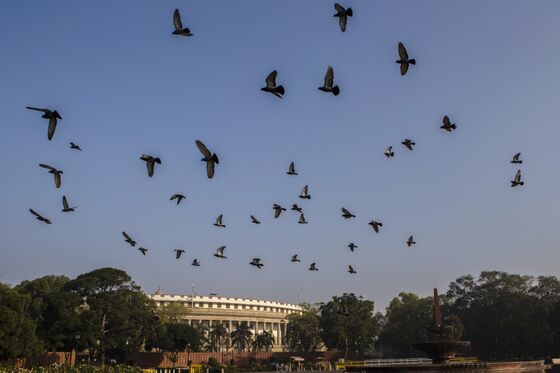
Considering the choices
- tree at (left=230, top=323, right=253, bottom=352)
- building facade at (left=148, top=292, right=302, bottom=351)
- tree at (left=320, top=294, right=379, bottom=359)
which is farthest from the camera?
building facade at (left=148, top=292, right=302, bottom=351)

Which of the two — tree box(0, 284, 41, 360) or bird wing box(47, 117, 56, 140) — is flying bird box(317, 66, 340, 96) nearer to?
bird wing box(47, 117, 56, 140)

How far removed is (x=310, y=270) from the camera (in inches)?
→ 1162

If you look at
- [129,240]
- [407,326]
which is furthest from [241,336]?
[129,240]

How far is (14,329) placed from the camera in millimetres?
47219

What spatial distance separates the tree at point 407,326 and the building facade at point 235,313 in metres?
26.7

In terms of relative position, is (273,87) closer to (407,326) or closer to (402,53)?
(402,53)

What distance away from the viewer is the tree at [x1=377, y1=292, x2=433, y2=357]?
103 meters

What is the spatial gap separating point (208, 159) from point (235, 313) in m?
131

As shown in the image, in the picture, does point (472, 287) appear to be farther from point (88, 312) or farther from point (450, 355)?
point (88, 312)

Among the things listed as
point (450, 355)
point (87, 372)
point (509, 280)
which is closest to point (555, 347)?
point (509, 280)

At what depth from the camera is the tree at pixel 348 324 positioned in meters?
90.1

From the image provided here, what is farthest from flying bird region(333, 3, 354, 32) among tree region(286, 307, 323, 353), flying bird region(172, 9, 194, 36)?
tree region(286, 307, 323, 353)

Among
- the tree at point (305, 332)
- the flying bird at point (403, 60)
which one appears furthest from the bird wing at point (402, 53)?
the tree at point (305, 332)

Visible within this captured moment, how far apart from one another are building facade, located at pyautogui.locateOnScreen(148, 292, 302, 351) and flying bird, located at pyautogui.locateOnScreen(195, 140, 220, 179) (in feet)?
364
